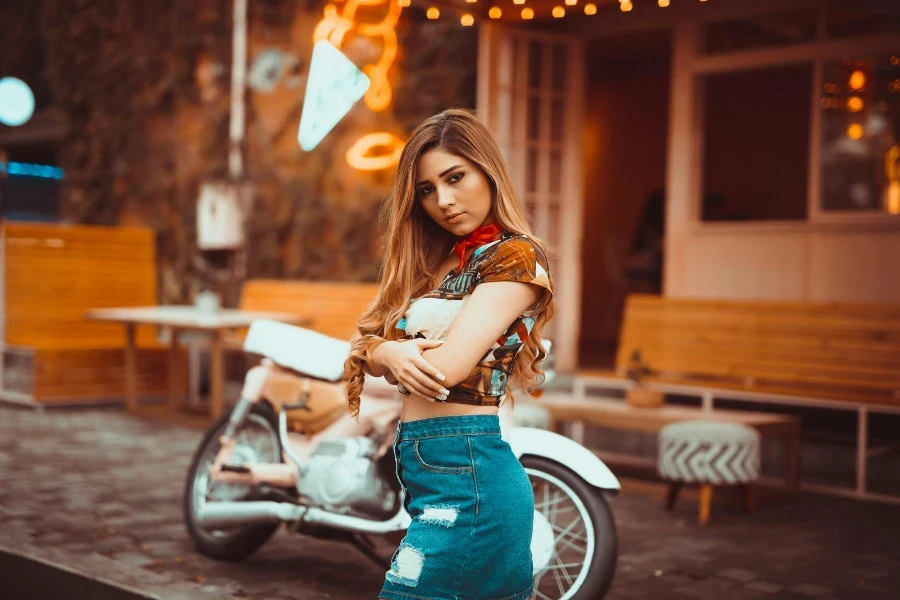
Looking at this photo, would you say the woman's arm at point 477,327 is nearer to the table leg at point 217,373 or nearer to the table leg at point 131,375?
the table leg at point 217,373

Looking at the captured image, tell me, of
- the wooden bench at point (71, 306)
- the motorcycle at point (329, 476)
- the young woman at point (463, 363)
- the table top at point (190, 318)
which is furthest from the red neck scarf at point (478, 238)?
the wooden bench at point (71, 306)

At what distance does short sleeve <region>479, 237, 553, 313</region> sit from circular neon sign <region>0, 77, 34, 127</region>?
50.1 feet

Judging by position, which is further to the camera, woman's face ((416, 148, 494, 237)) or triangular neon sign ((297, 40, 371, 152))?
triangular neon sign ((297, 40, 371, 152))

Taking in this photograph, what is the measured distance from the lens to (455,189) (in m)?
2.39

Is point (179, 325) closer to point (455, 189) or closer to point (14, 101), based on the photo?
point (455, 189)

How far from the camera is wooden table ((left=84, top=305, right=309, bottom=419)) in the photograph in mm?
8219

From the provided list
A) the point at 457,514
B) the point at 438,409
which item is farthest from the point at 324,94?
the point at 457,514

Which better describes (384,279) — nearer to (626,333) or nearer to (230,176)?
(626,333)

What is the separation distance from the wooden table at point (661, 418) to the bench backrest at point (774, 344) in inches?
19.9

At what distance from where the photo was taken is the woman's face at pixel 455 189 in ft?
7.82

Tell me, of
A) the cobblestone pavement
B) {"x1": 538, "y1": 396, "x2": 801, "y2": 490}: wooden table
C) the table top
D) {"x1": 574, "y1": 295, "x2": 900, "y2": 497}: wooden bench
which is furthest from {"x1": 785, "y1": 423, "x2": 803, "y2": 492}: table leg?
the table top

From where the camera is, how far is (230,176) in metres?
11.5

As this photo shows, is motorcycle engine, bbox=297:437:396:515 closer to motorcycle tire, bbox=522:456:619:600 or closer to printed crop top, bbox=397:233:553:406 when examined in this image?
motorcycle tire, bbox=522:456:619:600

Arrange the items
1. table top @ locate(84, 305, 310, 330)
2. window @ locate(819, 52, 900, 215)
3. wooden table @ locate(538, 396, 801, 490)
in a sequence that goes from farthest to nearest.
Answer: table top @ locate(84, 305, 310, 330) < window @ locate(819, 52, 900, 215) < wooden table @ locate(538, 396, 801, 490)
